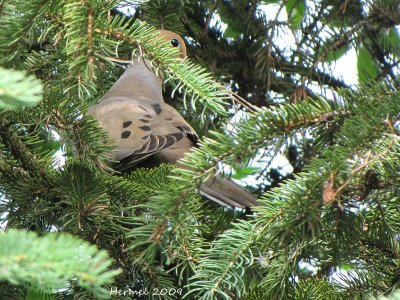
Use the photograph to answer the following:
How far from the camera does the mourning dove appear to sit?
330cm

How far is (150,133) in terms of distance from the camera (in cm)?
360

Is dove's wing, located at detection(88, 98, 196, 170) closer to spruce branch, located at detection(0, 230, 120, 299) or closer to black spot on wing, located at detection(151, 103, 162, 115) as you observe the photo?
black spot on wing, located at detection(151, 103, 162, 115)

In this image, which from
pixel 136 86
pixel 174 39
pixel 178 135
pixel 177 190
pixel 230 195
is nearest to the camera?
pixel 177 190

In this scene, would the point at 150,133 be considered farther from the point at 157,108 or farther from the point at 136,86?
the point at 136,86

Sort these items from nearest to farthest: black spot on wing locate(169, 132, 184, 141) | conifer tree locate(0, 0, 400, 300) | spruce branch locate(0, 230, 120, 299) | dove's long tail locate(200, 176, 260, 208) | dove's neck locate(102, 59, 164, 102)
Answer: spruce branch locate(0, 230, 120, 299), conifer tree locate(0, 0, 400, 300), dove's long tail locate(200, 176, 260, 208), black spot on wing locate(169, 132, 184, 141), dove's neck locate(102, 59, 164, 102)

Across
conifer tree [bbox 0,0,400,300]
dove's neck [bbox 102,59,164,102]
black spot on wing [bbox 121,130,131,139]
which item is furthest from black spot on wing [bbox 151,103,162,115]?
conifer tree [bbox 0,0,400,300]

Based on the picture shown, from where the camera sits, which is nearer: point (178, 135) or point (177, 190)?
point (177, 190)

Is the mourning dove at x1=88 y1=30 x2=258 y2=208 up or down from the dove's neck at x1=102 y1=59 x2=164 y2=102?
up

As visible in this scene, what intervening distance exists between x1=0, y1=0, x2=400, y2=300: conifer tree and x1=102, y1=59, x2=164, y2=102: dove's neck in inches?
28.1

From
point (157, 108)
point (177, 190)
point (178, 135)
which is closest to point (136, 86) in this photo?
point (157, 108)

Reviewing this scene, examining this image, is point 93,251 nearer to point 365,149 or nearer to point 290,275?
point 365,149

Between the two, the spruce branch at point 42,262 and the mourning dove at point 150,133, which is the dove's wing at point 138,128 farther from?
the spruce branch at point 42,262

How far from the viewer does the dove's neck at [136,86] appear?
13.6ft

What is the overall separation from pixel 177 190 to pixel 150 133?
1.62 m
